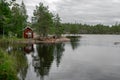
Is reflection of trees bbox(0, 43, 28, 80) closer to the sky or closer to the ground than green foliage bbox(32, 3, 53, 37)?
closer to the ground

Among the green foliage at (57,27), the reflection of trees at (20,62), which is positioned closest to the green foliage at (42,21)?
the green foliage at (57,27)

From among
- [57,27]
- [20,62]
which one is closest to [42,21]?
[57,27]

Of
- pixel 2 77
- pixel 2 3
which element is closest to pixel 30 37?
pixel 2 3

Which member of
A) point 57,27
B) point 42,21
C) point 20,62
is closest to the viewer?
point 20,62

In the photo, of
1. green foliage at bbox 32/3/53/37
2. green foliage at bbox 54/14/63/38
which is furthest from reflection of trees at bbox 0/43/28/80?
green foliage at bbox 54/14/63/38

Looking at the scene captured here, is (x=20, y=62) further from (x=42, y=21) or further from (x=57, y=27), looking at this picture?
(x=57, y=27)

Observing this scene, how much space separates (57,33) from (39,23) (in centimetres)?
1940

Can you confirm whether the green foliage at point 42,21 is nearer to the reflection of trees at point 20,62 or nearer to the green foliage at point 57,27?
the green foliage at point 57,27

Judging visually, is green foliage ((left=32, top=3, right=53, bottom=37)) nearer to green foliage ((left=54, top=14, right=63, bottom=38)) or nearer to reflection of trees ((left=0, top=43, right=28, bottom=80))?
green foliage ((left=54, top=14, right=63, bottom=38))

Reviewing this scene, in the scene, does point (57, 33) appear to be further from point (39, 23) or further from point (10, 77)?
point (10, 77)

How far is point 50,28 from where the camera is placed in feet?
319

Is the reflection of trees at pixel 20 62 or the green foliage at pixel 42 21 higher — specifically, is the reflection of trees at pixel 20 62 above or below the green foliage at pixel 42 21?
below

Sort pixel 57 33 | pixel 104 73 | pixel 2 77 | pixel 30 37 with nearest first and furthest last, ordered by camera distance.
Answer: pixel 2 77 < pixel 104 73 < pixel 30 37 < pixel 57 33

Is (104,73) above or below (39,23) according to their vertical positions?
below
